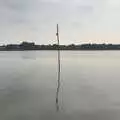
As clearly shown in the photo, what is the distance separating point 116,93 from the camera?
16.9 metres

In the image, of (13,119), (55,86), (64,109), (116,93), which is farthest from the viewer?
(55,86)

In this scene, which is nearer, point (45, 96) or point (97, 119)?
point (97, 119)

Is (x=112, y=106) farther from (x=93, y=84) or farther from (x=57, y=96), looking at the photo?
(x=93, y=84)

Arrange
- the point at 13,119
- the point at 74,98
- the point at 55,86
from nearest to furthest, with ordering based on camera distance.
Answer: the point at 13,119
the point at 74,98
the point at 55,86

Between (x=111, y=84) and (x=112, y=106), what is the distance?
21.2 ft

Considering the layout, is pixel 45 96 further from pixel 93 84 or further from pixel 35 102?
pixel 93 84

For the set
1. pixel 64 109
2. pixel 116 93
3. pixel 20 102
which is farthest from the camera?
pixel 116 93

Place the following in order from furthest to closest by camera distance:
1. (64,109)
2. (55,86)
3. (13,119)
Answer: (55,86) < (64,109) < (13,119)

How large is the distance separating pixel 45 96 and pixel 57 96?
635 millimetres

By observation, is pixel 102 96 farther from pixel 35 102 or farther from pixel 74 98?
pixel 35 102

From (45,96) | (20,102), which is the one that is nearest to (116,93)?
(45,96)

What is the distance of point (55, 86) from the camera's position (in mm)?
20141

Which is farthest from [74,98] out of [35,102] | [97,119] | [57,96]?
[97,119]

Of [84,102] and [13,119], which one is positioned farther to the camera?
[84,102]
